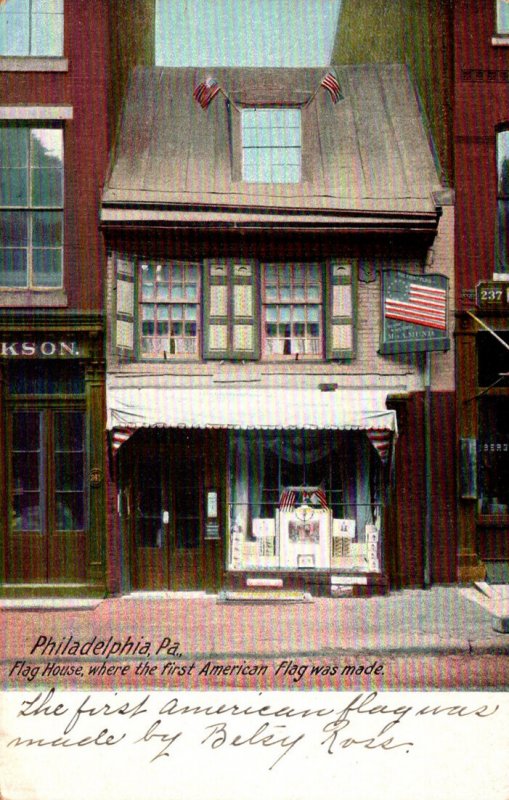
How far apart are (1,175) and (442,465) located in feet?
25.4

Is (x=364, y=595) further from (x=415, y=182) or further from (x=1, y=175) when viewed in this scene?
(x=1, y=175)

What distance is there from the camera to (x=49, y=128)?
40.3 ft

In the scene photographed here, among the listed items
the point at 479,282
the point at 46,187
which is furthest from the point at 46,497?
the point at 479,282

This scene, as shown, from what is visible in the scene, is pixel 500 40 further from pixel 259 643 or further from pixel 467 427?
pixel 259 643

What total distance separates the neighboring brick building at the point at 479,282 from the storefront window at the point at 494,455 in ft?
0.05

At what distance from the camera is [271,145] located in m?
12.9

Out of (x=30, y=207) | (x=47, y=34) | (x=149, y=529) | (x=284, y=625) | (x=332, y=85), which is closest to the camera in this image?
(x=284, y=625)

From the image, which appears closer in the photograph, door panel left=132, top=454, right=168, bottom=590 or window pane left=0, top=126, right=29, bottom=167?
window pane left=0, top=126, right=29, bottom=167

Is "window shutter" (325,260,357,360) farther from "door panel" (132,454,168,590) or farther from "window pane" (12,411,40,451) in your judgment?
Answer: "window pane" (12,411,40,451)

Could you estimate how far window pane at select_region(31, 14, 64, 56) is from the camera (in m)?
11.7

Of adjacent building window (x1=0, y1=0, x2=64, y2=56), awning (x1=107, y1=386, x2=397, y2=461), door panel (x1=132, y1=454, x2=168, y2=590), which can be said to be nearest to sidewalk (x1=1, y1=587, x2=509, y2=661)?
door panel (x1=132, y1=454, x2=168, y2=590)

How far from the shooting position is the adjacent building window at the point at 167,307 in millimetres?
12781

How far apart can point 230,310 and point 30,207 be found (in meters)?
3.22

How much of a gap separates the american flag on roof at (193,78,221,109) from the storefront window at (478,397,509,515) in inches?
240
